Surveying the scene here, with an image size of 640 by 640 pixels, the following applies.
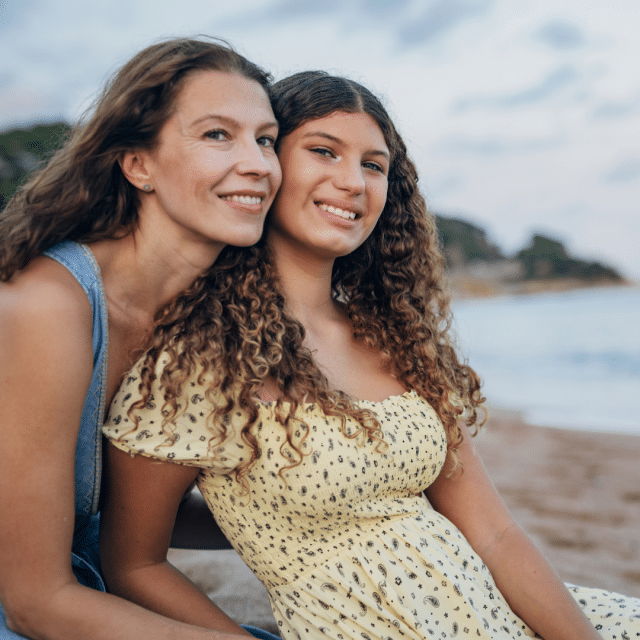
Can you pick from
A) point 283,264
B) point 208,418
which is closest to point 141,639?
point 208,418

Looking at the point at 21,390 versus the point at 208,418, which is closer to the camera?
the point at 21,390

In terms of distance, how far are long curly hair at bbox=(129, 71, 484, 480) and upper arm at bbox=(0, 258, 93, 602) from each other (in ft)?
0.75

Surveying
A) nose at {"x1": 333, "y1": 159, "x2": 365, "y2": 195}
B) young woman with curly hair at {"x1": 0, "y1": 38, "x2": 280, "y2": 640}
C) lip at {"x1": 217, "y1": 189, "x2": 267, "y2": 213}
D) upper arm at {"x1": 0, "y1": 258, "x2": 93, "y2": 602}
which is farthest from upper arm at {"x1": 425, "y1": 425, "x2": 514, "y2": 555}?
upper arm at {"x1": 0, "y1": 258, "x2": 93, "y2": 602}

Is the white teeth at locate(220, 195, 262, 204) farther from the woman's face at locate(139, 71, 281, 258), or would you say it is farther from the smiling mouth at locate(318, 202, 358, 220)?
the smiling mouth at locate(318, 202, 358, 220)

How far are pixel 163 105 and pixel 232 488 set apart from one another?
1152 mm

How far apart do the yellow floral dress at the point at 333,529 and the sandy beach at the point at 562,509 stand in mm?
1178

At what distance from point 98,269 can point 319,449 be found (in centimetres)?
80

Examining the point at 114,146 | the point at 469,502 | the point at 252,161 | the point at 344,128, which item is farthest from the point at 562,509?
the point at 114,146

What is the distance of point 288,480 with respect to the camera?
1679mm

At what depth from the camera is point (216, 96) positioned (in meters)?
1.83

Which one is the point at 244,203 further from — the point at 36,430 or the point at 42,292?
the point at 36,430

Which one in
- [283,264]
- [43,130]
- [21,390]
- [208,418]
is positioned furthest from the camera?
[43,130]

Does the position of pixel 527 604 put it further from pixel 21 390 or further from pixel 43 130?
pixel 43 130

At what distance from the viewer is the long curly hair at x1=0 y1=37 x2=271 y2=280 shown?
1.78 m
